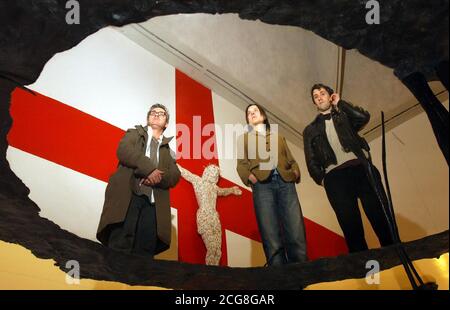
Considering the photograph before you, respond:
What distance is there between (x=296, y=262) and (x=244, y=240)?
32cm

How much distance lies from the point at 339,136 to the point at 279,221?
20.2 inches

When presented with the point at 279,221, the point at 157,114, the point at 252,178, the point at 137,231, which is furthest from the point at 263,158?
the point at 137,231

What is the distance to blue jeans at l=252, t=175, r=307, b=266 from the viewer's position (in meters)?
2.06

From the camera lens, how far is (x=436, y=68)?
175cm

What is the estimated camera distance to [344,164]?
6.87ft

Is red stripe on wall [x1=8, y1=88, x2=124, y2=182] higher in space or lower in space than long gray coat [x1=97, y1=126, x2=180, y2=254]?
higher

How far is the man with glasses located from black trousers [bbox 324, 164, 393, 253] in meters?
0.80

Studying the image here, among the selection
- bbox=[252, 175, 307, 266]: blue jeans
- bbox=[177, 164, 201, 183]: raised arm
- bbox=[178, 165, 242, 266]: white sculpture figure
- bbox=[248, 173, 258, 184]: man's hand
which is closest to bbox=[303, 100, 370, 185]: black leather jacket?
bbox=[252, 175, 307, 266]: blue jeans

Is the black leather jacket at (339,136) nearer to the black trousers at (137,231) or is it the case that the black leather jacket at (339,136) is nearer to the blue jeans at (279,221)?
the blue jeans at (279,221)

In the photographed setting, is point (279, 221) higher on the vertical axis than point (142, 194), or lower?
lower

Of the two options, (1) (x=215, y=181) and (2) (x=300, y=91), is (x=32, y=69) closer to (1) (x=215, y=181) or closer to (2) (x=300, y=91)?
(1) (x=215, y=181)

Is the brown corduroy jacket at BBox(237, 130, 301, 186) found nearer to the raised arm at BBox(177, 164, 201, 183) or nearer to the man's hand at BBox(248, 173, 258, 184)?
the man's hand at BBox(248, 173, 258, 184)

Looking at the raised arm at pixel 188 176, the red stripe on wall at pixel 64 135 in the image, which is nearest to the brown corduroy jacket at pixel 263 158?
the raised arm at pixel 188 176

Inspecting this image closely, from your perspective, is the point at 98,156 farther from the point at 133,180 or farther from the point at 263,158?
the point at 263,158
